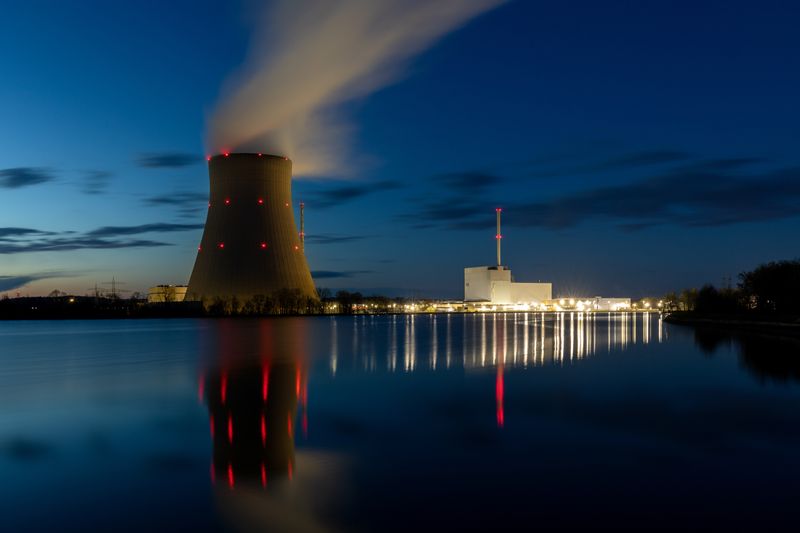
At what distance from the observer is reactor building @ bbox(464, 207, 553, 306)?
7319cm

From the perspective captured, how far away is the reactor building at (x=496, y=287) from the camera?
2881 inches

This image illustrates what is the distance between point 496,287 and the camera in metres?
73.6

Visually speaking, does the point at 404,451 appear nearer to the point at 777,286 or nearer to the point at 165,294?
the point at 777,286

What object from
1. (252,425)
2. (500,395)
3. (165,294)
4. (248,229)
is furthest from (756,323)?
(165,294)

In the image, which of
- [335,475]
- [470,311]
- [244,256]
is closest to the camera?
[335,475]

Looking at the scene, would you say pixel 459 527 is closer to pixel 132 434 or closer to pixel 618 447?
pixel 618 447

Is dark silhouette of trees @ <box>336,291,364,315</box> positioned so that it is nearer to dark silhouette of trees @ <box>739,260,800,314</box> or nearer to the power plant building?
the power plant building

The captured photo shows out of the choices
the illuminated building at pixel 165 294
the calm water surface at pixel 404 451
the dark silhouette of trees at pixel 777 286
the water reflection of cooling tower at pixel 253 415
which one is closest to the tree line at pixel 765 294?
the dark silhouette of trees at pixel 777 286

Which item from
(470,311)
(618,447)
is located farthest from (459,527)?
(470,311)

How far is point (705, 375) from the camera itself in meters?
10.7

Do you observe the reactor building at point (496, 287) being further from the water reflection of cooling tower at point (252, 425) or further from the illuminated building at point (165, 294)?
the water reflection of cooling tower at point (252, 425)

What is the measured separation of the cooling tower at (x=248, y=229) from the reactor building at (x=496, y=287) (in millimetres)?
38641

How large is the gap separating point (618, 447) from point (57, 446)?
4660 millimetres

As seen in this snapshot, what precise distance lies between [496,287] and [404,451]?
69239 mm
